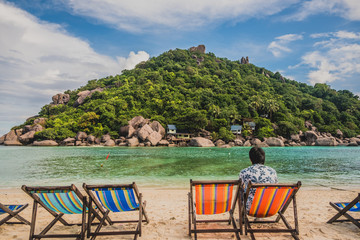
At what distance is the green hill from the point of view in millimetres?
57188

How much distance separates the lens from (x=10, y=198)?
742 cm

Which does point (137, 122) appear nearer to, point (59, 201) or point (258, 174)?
point (59, 201)

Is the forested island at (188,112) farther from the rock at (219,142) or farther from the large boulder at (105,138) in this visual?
the rock at (219,142)

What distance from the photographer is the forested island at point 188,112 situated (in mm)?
53312

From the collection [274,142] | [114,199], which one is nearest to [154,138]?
[274,142]

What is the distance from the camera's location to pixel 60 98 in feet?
258

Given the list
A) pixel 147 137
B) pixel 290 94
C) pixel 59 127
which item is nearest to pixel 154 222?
pixel 147 137

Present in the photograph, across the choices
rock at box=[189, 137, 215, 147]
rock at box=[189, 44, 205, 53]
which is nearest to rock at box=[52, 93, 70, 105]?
rock at box=[189, 137, 215, 147]

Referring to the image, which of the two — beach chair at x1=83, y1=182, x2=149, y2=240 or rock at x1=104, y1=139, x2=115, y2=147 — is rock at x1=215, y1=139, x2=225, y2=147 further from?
beach chair at x1=83, y1=182, x2=149, y2=240

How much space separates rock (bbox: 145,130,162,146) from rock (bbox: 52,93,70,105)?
48.0 metres

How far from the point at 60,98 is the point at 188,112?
51829mm

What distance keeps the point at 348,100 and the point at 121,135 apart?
83.5 meters

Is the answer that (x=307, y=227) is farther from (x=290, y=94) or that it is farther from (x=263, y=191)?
Answer: (x=290, y=94)

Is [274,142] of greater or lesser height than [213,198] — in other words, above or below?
below
